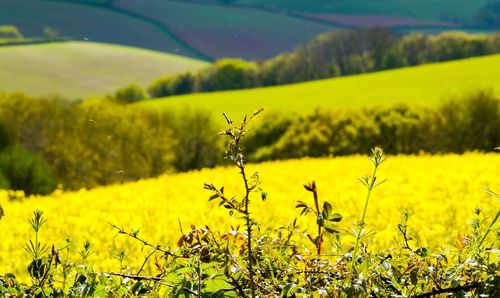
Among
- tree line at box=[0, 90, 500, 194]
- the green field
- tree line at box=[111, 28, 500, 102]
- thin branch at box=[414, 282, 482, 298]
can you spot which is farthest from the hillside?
thin branch at box=[414, 282, 482, 298]

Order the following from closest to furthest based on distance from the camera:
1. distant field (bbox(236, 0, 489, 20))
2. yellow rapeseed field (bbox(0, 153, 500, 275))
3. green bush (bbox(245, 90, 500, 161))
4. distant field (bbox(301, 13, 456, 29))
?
1. yellow rapeseed field (bbox(0, 153, 500, 275))
2. green bush (bbox(245, 90, 500, 161))
3. distant field (bbox(301, 13, 456, 29))
4. distant field (bbox(236, 0, 489, 20))

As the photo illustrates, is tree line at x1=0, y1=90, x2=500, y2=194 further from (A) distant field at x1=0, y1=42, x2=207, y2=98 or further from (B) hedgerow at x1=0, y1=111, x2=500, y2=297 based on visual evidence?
(A) distant field at x1=0, y1=42, x2=207, y2=98

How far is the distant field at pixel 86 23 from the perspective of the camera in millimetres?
135500

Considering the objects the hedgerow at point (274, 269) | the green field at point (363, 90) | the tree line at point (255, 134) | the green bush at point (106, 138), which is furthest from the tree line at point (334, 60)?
the hedgerow at point (274, 269)

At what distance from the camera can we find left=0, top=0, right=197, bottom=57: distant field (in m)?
136

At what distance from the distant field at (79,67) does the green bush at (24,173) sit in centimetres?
6527

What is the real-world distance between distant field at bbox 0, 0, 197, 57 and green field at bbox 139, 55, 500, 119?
56129 mm

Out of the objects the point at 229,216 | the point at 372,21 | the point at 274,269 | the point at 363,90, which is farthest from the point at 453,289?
the point at 372,21

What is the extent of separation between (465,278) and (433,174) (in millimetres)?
13159

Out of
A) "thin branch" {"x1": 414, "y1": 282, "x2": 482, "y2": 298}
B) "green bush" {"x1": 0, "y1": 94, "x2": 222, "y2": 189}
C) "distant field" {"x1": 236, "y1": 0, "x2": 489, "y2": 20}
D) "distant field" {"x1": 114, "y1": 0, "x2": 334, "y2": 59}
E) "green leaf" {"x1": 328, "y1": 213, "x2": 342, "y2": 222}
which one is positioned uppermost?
"distant field" {"x1": 236, "y1": 0, "x2": 489, "y2": 20}

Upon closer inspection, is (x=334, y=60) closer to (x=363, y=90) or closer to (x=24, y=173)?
(x=363, y=90)

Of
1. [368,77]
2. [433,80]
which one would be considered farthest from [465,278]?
[368,77]

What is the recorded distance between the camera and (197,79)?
310 feet

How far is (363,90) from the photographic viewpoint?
76.4 metres
